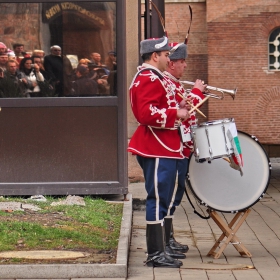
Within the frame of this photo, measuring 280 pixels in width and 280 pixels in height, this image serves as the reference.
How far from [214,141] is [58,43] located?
12.3ft

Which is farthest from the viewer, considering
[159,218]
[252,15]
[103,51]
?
[252,15]

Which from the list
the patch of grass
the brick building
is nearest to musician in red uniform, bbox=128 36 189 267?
the patch of grass

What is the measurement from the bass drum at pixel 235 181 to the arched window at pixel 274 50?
21352mm

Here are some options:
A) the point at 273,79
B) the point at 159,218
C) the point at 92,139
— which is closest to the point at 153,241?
the point at 159,218

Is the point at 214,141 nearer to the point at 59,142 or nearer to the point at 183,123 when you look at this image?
the point at 183,123

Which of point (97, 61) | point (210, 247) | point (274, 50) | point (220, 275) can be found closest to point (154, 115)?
point (220, 275)

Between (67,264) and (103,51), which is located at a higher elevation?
(103,51)

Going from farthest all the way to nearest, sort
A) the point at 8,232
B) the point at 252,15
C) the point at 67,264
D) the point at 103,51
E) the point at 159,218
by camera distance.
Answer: the point at 252,15, the point at 103,51, the point at 8,232, the point at 159,218, the point at 67,264

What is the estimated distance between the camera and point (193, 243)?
8492 millimetres

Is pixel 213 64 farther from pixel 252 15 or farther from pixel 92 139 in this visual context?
pixel 92 139

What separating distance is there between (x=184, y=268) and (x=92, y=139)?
142 inches

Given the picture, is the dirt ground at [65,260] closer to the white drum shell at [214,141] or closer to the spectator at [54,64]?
the white drum shell at [214,141]

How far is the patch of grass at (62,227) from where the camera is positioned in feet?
25.1

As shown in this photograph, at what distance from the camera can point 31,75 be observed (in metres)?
10.4
